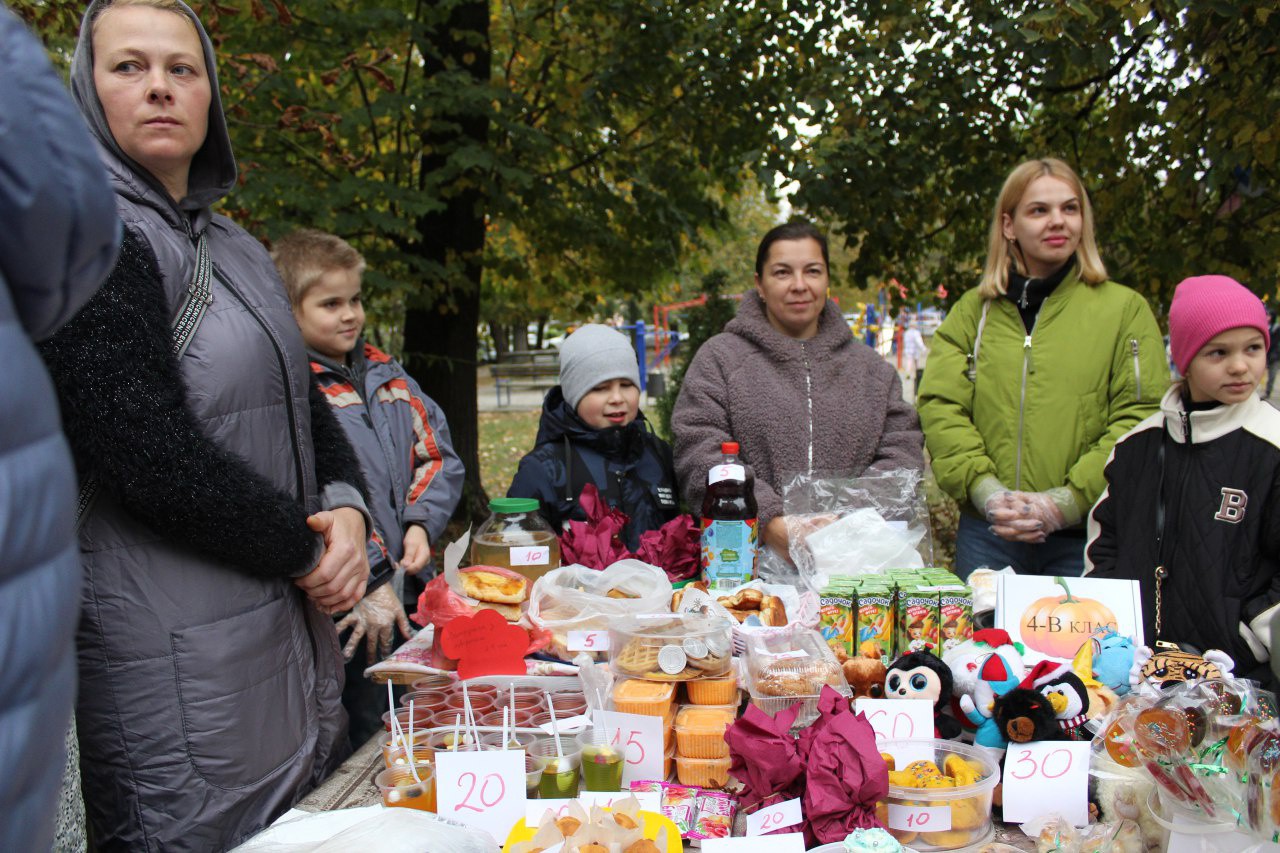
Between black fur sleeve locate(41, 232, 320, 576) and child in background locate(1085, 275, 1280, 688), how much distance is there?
1.98 m

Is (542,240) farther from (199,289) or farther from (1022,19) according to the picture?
(199,289)

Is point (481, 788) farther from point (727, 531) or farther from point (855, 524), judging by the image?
point (855, 524)

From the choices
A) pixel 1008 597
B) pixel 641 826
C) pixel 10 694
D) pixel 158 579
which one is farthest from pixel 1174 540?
pixel 10 694

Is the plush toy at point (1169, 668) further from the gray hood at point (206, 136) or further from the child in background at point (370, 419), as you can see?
the gray hood at point (206, 136)

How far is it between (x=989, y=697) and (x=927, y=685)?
11 centimetres

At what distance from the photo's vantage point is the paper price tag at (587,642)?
205 centimetres

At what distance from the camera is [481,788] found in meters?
1.51

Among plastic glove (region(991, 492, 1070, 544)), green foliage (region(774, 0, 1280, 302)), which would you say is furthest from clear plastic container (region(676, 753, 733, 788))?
green foliage (region(774, 0, 1280, 302))

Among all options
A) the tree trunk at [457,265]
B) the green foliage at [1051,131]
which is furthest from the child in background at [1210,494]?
the tree trunk at [457,265]

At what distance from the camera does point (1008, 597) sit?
77.8 inches

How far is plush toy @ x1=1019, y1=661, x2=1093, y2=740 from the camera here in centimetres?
158

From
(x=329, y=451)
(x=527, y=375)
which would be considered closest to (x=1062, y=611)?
(x=329, y=451)

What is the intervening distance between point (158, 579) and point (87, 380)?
1.18 ft

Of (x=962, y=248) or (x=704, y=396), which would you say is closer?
(x=704, y=396)
